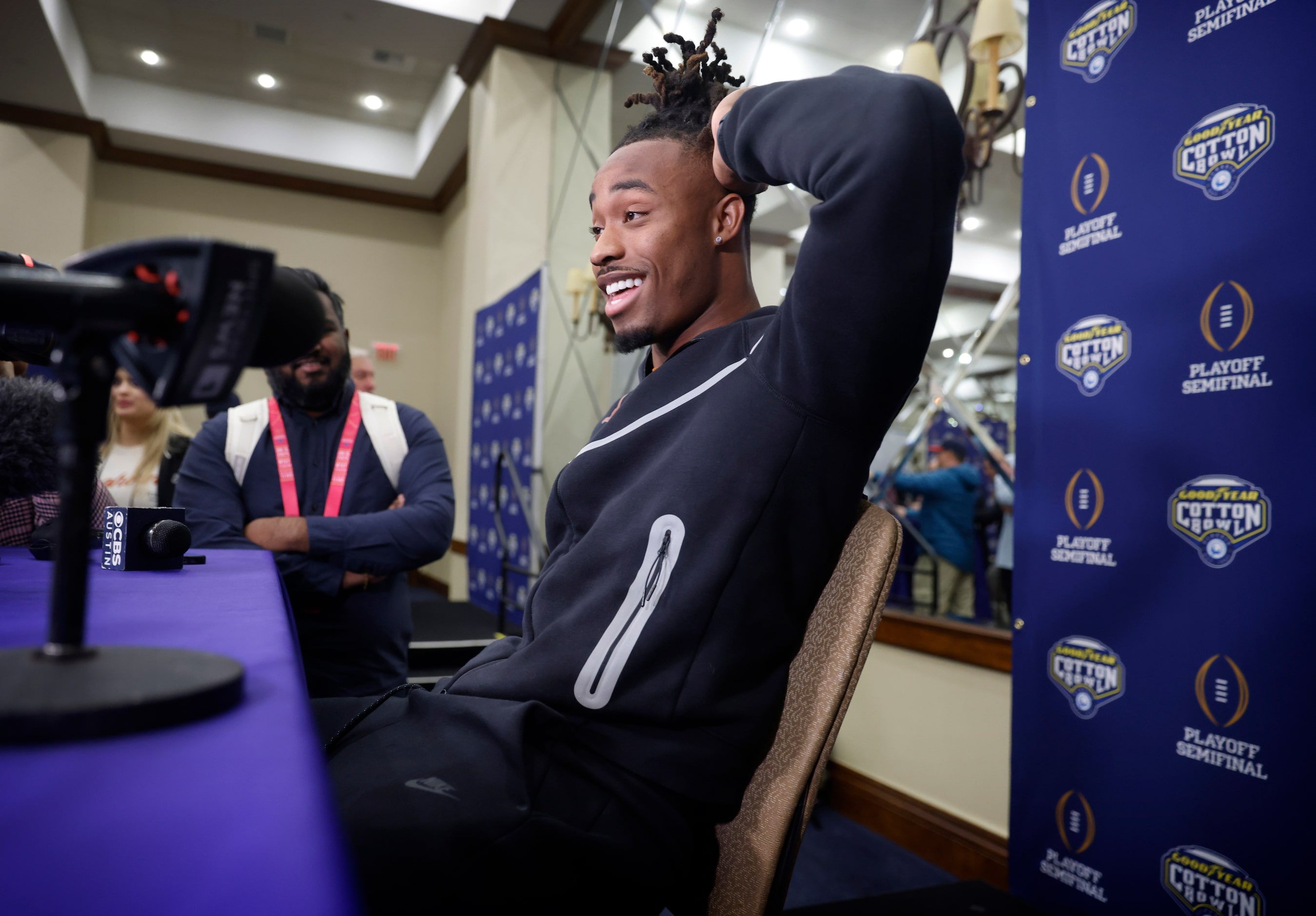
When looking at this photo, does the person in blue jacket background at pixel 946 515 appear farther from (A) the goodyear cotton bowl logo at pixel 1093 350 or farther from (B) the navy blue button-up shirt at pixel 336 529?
(B) the navy blue button-up shirt at pixel 336 529

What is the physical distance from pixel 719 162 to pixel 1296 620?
131 centimetres

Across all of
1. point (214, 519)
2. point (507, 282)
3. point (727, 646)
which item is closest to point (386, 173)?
point (507, 282)

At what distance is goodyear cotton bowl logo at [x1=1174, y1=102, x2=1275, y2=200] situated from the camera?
4.91 ft

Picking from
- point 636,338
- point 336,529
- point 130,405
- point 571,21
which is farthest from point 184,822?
point 571,21

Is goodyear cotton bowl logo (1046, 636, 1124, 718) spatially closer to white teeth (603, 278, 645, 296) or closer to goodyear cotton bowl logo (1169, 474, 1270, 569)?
goodyear cotton bowl logo (1169, 474, 1270, 569)

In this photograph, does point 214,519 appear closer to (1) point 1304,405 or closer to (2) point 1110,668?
(2) point 1110,668

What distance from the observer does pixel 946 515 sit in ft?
10.9

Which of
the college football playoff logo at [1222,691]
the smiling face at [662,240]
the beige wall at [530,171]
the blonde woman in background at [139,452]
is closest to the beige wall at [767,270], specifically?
the smiling face at [662,240]

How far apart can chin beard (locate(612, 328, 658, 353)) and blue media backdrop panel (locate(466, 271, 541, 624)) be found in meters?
3.38

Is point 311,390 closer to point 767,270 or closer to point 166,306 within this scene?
point 767,270

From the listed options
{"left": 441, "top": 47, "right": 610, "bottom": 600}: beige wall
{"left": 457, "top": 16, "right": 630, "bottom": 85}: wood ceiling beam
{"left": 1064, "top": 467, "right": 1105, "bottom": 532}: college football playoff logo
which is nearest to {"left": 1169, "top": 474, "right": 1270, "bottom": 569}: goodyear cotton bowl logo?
{"left": 1064, "top": 467, "right": 1105, "bottom": 532}: college football playoff logo

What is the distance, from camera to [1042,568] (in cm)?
191

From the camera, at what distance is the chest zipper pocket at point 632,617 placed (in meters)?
0.87

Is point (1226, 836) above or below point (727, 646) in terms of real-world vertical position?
below
